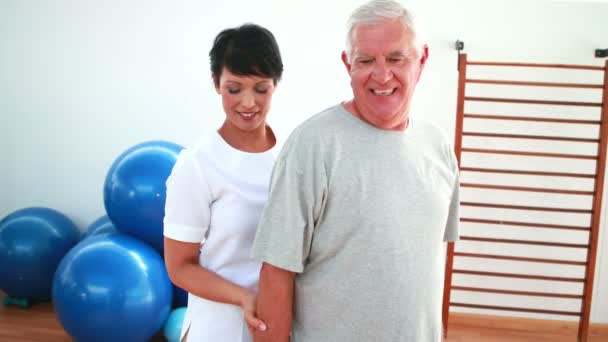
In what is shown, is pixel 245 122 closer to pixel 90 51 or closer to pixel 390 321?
pixel 390 321

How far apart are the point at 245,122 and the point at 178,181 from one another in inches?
8.3

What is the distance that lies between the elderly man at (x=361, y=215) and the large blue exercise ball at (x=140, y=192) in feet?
5.82

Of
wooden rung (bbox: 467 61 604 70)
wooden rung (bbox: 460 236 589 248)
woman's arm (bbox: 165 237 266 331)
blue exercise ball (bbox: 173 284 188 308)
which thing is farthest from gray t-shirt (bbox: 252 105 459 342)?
wooden rung (bbox: 460 236 589 248)

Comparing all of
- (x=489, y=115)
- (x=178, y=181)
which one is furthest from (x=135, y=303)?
(x=489, y=115)

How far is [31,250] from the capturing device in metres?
3.08

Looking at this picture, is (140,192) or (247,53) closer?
(247,53)

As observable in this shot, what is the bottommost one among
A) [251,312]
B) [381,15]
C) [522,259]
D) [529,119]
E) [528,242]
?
[522,259]

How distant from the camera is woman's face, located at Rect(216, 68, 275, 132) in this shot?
119 centimetres

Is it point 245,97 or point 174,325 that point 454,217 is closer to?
point 245,97

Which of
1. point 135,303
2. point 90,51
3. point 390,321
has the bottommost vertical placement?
point 135,303

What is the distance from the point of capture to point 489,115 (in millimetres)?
3176

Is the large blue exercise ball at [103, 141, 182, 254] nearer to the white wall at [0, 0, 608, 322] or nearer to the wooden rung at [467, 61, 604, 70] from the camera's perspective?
the white wall at [0, 0, 608, 322]

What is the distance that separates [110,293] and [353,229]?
1797 millimetres

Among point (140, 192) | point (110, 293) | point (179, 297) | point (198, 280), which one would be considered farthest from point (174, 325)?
point (198, 280)
